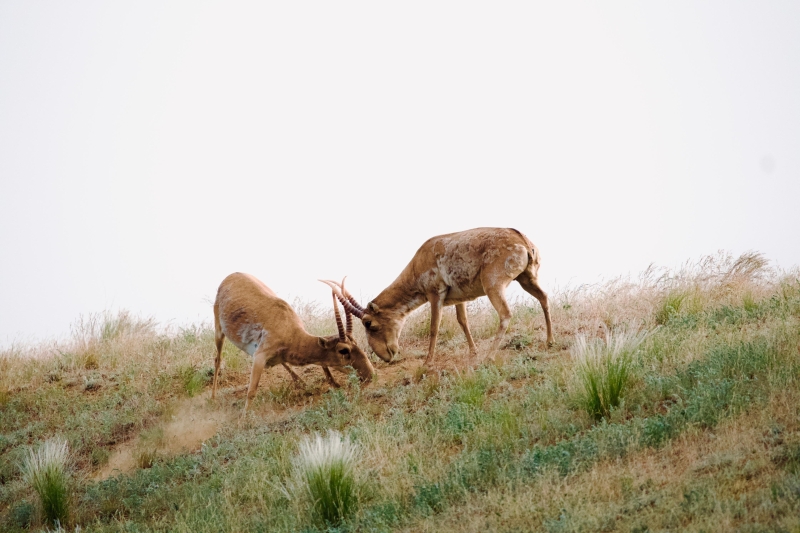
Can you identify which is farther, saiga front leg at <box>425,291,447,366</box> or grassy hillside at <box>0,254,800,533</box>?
saiga front leg at <box>425,291,447,366</box>

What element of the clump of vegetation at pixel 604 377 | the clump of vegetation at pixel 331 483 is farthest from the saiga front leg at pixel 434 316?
the clump of vegetation at pixel 331 483

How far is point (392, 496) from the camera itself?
257 inches

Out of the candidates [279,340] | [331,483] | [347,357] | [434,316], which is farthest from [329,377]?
[331,483]

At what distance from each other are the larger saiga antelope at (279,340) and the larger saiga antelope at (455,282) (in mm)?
815

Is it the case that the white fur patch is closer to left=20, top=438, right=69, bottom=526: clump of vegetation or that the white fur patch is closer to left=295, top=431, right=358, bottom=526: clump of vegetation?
left=20, top=438, right=69, bottom=526: clump of vegetation

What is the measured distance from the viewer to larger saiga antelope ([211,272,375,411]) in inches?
416

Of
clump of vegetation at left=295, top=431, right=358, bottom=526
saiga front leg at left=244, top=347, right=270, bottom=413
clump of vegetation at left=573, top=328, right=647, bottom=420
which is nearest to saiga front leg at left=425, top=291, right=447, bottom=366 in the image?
saiga front leg at left=244, top=347, right=270, bottom=413

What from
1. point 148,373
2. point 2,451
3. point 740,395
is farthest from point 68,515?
point 740,395

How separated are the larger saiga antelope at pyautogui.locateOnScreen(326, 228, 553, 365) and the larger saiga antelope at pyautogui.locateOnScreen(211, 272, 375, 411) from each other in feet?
2.67

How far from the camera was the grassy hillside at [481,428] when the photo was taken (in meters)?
5.59

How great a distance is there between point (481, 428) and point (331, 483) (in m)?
1.76

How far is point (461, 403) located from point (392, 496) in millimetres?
2106

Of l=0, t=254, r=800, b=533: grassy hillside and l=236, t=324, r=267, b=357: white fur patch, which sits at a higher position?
l=236, t=324, r=267, b=357: white fur patch

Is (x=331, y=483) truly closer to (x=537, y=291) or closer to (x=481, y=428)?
(x=481, y=428)
